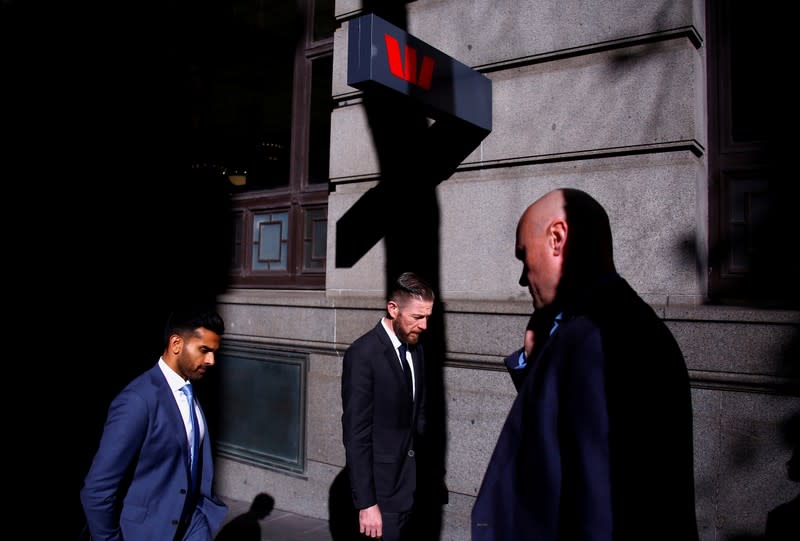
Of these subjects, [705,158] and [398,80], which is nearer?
[398,80]

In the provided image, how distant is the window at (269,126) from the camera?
760 cm

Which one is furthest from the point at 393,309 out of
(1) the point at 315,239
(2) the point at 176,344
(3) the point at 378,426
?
(1) the point at 315,239

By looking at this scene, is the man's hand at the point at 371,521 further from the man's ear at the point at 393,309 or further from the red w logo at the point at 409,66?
the red w logo at the point at 409,66

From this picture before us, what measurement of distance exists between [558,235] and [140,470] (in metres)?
Answer: 2.28

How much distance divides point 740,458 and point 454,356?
7.30ft

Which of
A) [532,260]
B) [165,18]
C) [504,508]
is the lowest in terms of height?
[504,508]

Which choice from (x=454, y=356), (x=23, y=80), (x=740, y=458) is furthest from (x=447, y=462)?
(x=23, y=80)

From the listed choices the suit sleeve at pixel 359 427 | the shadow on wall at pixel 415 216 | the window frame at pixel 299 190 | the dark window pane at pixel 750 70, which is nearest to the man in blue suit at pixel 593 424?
the suit sleeve at pixel 359 427

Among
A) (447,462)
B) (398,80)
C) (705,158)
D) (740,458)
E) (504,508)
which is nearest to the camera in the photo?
(504,508)

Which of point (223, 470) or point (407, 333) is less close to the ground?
point (407, 333)

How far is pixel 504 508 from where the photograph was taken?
6.74ft

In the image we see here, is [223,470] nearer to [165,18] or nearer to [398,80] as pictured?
[398,80]

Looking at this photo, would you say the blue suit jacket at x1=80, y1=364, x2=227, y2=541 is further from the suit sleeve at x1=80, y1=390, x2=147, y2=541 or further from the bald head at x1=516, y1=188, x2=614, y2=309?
the bald head at x1=516, y1=188, x2=614, y2=309

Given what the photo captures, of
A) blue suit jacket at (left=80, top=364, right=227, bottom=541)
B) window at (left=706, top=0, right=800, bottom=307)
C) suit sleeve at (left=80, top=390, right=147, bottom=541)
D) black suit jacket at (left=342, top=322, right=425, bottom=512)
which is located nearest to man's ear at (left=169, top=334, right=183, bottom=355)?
blue suit jacket at (left=80, top=364, right=227, bottom=541)
